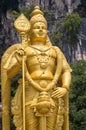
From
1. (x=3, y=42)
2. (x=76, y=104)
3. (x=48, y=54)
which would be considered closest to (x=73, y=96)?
(x=76, y=104)

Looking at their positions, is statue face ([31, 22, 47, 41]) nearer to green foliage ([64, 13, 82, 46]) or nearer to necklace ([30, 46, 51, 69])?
necklace ([30, 46, 51, 69])

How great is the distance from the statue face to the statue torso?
0.45 ft

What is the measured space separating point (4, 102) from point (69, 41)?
63.8ft

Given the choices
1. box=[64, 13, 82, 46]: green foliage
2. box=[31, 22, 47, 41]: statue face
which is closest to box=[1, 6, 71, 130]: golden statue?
box=[31, 22, 47, 41]: statue face

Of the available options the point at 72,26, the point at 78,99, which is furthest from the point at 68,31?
the point at 78,99

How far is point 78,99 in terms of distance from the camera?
50.8 feet

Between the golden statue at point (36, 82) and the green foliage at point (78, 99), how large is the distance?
309 inches

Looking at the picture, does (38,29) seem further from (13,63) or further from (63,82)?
(63,82)

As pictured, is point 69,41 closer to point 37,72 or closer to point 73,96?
point 73,96

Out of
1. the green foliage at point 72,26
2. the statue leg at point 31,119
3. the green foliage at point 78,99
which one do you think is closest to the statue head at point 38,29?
the statue leg at point 31,119

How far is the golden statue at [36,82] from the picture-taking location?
590 cm

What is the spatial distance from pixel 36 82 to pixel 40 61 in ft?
0.98

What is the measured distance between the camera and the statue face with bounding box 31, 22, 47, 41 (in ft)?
20.5

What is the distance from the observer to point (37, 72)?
19.9 feet
